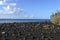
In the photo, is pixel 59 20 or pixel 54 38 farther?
pixel 59 20

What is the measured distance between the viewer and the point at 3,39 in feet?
45.8

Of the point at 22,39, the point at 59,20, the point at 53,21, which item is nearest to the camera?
the point at 22,39

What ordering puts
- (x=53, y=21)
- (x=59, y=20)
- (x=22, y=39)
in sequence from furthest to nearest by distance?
(x=53, y=21), (x=59, y=20), (x=22, y=39)

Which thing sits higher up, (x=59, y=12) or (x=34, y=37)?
(x=59, y=12)

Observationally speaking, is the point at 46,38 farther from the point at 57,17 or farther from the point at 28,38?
the point at 57,17

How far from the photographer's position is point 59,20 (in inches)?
1004

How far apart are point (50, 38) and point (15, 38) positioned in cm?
254

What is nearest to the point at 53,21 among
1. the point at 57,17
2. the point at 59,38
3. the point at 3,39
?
the point at 57,17

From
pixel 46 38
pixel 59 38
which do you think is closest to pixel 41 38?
pixel 46 38

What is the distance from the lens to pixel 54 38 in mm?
14711

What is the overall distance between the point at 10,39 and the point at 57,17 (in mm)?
13408

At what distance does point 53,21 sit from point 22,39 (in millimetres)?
13782

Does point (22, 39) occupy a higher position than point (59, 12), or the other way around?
point (59, 12)

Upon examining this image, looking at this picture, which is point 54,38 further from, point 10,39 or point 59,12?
point 59,12
